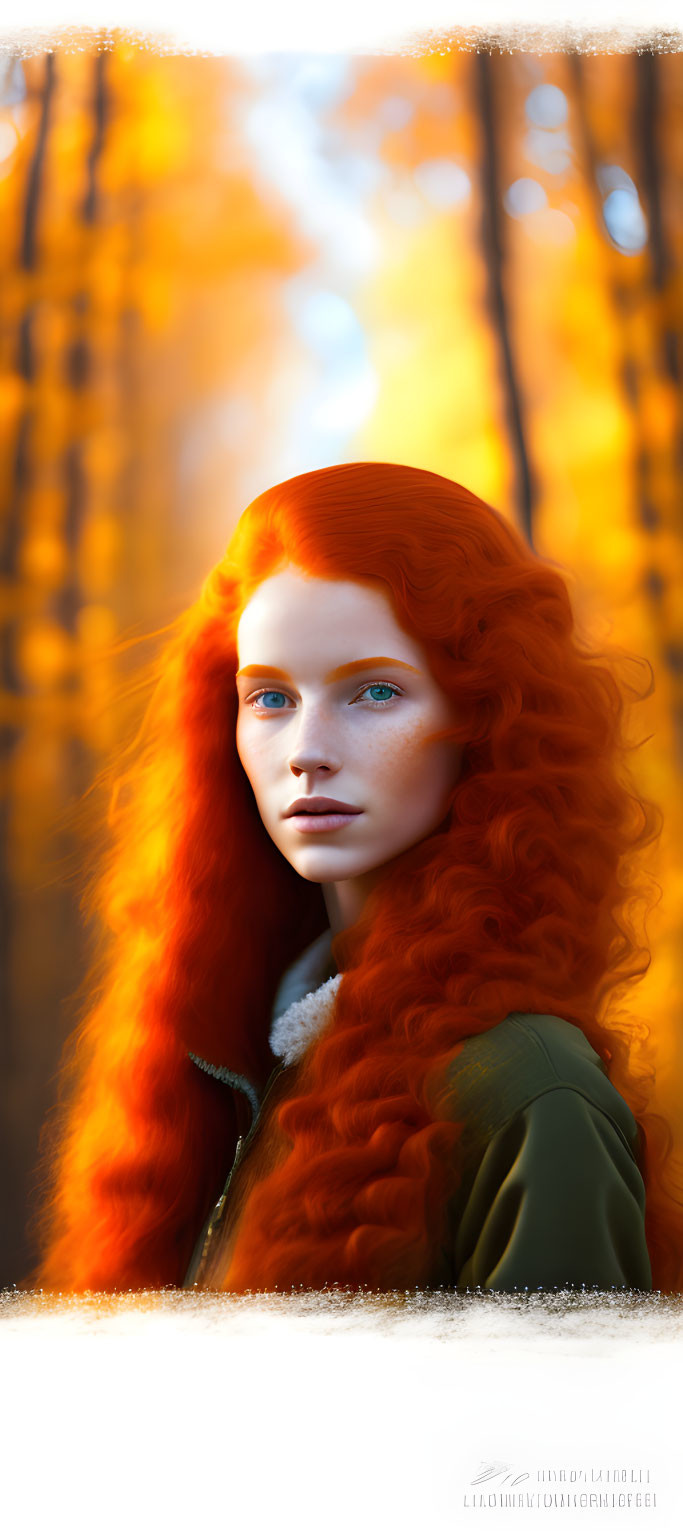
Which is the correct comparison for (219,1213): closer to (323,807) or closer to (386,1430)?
(386,1430)

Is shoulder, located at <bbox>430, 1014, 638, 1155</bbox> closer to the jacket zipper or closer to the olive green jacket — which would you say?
the olive green jacket

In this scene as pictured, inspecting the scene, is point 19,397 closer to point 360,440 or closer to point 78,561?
point 78,561

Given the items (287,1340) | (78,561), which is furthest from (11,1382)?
(78,561)

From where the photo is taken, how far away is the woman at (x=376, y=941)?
2.30 feet

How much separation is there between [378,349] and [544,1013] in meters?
0.71

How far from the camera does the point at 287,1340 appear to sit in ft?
2.56

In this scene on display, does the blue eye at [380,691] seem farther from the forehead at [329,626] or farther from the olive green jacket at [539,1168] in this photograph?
the olive green jacket at [539,1168]

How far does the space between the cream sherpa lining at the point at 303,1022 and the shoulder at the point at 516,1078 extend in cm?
15

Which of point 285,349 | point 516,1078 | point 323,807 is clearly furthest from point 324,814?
point 285,349

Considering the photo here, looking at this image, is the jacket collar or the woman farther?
the jacket collar

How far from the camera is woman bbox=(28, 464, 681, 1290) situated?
700mm

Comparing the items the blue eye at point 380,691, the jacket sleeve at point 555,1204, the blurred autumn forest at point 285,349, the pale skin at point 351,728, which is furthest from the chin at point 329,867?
the blurred autumn forest at point 285,349

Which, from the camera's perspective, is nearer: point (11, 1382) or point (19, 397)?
point (11, 1382)

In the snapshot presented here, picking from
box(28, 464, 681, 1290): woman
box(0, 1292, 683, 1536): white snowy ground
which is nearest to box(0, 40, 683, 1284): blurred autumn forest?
box(28, 464, 681, 1290): woman
